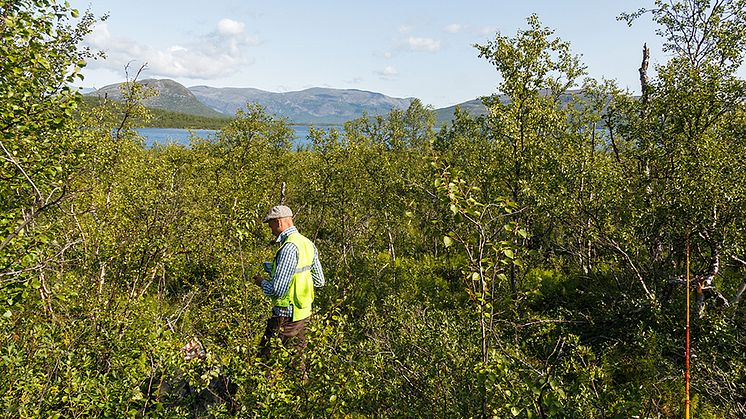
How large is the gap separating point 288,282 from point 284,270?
18 cm

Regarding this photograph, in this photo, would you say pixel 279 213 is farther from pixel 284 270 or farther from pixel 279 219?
pixel 284 270

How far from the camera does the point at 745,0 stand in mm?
10953

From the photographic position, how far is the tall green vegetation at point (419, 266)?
4.12 metres

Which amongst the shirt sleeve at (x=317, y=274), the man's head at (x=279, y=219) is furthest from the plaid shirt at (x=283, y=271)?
the shirt sleeve at (x=317, y=274)

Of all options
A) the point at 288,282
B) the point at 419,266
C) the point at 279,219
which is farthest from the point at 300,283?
the point at 419,266

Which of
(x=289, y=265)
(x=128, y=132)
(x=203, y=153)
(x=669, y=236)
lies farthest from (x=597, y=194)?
(x=203, y=153)

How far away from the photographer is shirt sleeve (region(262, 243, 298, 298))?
17.5ft

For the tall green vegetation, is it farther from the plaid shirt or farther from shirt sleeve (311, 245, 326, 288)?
shirt sleeve (311, 245, 326, 288)

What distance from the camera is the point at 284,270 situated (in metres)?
5.35

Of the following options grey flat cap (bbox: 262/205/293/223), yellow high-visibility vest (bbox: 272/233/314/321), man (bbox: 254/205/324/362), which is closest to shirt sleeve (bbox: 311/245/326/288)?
man (bbox: 254/205/324/362)

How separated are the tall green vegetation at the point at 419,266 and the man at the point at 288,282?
417mm

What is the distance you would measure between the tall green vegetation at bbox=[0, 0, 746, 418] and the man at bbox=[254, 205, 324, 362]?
417 millimetres

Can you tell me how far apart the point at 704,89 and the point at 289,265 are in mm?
8844

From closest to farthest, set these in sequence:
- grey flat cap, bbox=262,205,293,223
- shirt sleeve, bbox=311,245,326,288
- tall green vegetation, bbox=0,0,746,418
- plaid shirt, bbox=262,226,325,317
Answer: tall green vegetation, bbox=0,0,746,418
plaid shirt, bbox=262,226,325,317
grey flat cap, bbox=262,205,293,223
shirt sleeve, bbox=311,245,326,288
